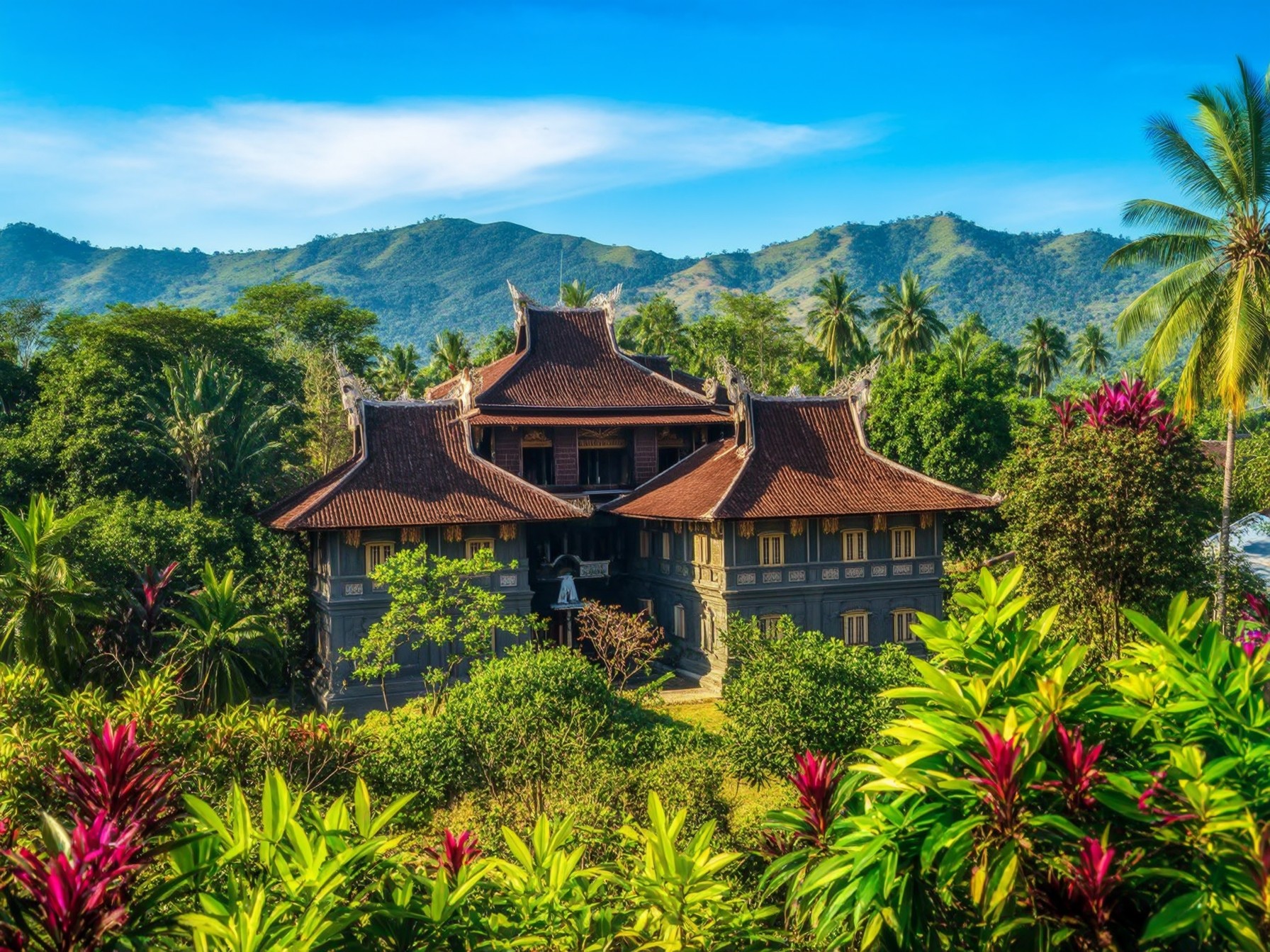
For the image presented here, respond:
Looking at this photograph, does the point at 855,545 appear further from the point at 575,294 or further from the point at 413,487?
the point at 575,294

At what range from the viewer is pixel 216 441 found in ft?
111

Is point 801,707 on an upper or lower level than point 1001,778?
lower

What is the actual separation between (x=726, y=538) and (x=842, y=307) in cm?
3655

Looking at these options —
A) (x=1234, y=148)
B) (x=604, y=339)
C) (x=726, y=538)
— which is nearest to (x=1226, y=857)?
(x=1234, y=148)

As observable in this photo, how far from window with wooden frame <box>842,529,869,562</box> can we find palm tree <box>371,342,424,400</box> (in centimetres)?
3125

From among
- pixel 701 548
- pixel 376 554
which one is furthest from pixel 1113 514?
pixel 376 554

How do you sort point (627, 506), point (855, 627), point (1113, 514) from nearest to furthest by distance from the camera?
1. point (1113, 514)
2. point (855, 627)
3. point (627, 506)

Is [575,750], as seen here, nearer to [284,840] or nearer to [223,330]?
[284,840]

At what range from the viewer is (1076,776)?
6.91 metres

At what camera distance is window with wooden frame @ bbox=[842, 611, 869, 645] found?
32.8 meters

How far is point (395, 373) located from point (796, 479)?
37.8 meters

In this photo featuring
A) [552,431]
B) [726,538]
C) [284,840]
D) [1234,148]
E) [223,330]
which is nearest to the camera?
[284,840]

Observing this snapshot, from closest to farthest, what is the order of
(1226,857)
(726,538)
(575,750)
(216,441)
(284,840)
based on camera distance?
(1226,857)
(284,840)
(575,750)
(726,538)
(216,441)

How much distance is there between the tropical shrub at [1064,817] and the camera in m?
6.61
